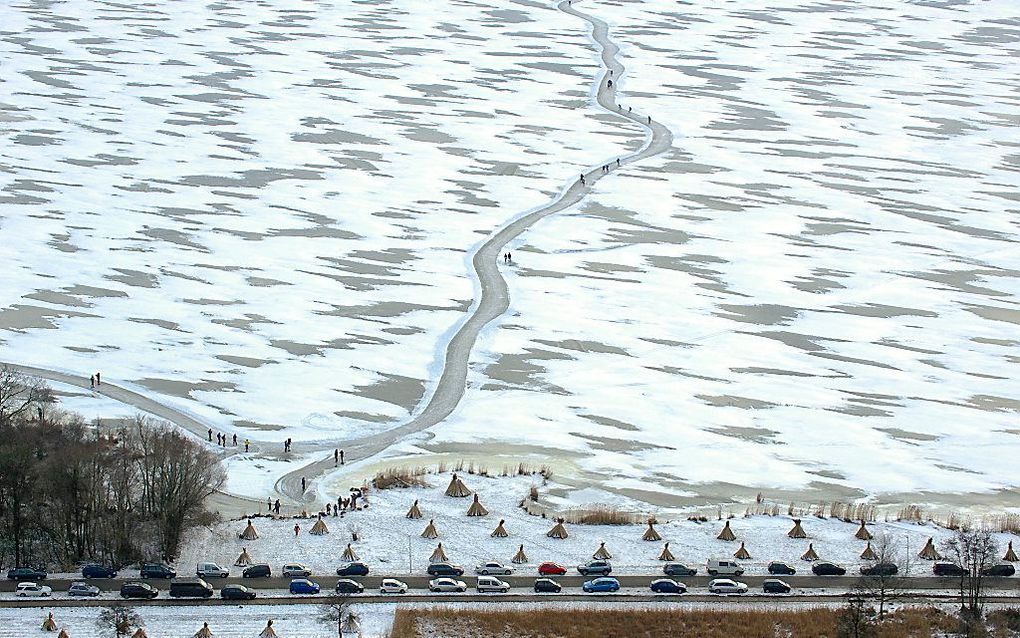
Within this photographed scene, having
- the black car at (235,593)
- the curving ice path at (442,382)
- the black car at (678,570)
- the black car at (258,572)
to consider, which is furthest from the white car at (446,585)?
the curving ice path at (442,382)

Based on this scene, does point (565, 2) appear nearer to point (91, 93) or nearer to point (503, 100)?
point (503, 100)

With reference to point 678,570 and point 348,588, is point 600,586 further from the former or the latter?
point 348,588

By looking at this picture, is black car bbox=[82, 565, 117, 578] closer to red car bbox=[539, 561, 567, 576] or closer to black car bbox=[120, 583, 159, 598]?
black car bbox=[120, 583, 159, 598]

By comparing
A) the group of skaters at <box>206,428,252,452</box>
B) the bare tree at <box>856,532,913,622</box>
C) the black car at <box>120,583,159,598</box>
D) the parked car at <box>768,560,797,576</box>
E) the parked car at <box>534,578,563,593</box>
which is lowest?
the group of skaters at <box>206,428,252,452</box>

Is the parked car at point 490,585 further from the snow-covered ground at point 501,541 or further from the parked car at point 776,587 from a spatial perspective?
the parked car at point 776,587

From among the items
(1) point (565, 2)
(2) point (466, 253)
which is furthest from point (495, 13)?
(2) point (466, 253)

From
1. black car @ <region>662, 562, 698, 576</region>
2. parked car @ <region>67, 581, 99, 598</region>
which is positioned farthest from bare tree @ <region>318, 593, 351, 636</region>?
black car @ <region>662, 562, 698, 576</region>

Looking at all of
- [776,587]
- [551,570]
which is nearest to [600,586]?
[551,570]
